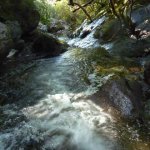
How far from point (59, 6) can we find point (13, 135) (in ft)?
113

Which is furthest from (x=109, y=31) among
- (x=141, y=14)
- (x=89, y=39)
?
(x=89, y=39)

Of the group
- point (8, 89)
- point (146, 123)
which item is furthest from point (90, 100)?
point (8, 89)

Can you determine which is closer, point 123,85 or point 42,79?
point 123,85

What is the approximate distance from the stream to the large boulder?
15.2 ft

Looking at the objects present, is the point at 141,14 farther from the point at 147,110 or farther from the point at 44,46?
the point at 147,110

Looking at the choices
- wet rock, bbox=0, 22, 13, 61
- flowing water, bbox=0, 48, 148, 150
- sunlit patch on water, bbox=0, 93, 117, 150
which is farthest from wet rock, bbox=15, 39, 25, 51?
sunlit patch on water, bbox=0, 93, 117, 150

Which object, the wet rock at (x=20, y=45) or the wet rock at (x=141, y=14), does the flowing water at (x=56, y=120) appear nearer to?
the wet rock at (x=20, y=45)

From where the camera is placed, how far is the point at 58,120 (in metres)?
7.42

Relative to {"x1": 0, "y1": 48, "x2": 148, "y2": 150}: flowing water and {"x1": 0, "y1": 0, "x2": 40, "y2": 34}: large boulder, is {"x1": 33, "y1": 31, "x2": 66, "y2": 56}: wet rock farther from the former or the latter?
{"x1": 0, "y1": 48, "x2": 148, "y2": 150}: flowing water

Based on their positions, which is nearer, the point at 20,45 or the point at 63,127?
the point at 63,127

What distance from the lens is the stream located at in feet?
21.4

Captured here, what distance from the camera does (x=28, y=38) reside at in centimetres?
1688

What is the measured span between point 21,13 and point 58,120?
929 centimetres

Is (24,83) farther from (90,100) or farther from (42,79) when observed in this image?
(90,100)
